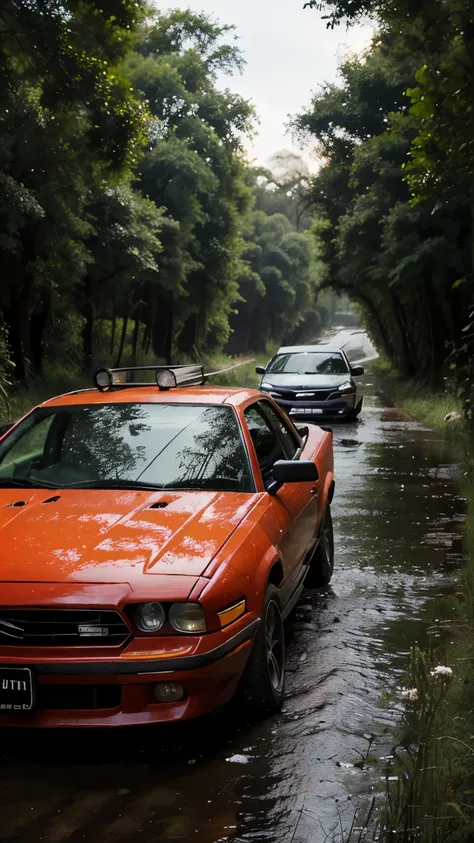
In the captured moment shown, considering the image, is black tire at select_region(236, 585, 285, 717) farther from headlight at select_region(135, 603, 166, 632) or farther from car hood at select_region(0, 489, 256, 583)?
headlight at select_region(135, 603, 166, 632)

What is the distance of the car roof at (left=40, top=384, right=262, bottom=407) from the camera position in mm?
5873

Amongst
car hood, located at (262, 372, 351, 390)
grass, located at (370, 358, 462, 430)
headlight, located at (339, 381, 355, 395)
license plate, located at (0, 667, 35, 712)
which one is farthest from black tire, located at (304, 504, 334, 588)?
headlight, located at (339, 381, 355, 395)

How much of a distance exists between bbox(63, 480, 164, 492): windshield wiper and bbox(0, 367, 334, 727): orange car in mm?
11

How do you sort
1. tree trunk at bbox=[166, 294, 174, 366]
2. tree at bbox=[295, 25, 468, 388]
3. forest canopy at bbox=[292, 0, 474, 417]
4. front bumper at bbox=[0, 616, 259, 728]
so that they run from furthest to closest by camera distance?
tree trunk at bbox=[166, 294, 174, 366], tree at bbox=[295, 25, 468, 388], forest canopy at bbox=[292, 0, 474, 417], front bumper at bbox=[0, 616, 259, 728]

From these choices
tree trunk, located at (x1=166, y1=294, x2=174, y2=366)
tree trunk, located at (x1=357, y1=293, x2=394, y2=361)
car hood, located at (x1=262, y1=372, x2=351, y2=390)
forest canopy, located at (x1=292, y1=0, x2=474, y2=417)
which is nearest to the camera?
forest canopy, located at (x1=292, y1=0, x2=474, y2=417)

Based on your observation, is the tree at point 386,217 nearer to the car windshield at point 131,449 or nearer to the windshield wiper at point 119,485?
the car windshield at point 131,449

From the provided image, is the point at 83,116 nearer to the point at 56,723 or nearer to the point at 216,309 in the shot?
the point at 56,723

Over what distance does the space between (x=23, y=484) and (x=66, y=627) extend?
153cm

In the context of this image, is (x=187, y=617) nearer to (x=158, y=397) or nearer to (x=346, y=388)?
(x=158, y=397)

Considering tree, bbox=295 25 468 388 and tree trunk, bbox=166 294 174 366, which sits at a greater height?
tree, bbox=295 25 468 388

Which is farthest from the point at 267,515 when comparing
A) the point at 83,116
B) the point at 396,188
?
the point at 396,188

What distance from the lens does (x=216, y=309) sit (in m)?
50.2

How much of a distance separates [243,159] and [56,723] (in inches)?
1801

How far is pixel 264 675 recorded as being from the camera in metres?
4.45
